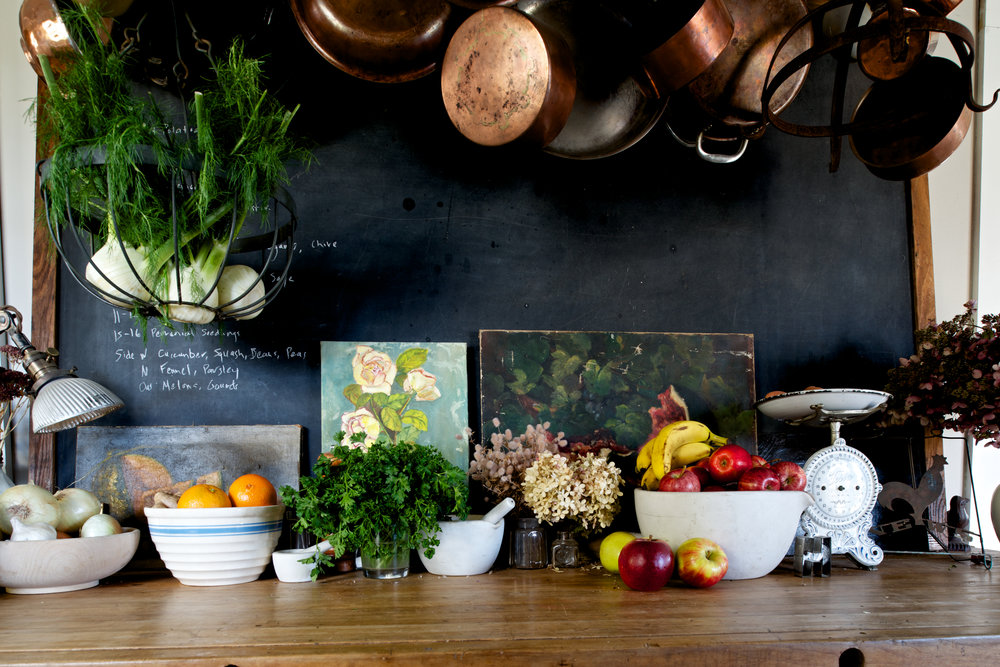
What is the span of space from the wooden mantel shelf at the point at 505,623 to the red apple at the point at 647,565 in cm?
2

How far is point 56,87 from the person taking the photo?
49.7 inches


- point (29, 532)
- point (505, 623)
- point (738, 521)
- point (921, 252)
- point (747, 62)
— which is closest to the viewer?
point (505, 623)

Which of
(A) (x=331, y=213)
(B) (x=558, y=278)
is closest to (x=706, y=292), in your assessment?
(B) (x=558, y=278)

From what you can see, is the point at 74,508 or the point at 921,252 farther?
the point at 921,252

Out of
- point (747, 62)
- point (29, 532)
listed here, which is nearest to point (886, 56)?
point (747, 62)

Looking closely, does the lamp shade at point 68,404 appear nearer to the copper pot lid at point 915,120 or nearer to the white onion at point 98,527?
the white onion at point 98,527

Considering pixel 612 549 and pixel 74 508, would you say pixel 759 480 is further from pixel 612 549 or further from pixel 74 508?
pixel 74 508

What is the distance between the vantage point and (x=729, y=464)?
1.38 meters

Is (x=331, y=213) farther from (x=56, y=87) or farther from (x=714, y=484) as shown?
(x=714, y=484)

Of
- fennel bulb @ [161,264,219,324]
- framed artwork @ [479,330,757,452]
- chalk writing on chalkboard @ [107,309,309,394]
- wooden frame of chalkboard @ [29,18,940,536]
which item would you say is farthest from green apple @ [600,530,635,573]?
fennel bulb @ [161,264,219,324]

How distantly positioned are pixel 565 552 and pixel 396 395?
49 centimetres

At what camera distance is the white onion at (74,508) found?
4.33 ft

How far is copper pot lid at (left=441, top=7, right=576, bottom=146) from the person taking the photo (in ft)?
4.36

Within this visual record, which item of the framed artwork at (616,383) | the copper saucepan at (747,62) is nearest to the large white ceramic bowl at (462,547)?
the framed artwork at (616,383)
